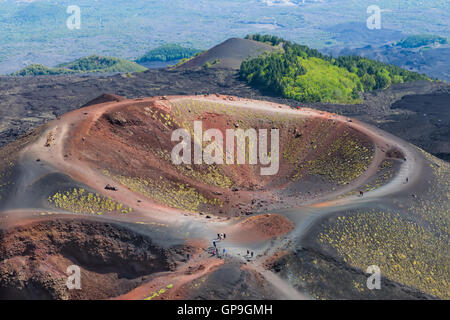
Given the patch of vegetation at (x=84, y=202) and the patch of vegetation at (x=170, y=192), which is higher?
the patch of vegetation at (x=84, y=202)

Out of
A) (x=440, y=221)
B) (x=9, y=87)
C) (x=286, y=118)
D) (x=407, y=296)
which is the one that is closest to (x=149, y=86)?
(x=9, y=87)

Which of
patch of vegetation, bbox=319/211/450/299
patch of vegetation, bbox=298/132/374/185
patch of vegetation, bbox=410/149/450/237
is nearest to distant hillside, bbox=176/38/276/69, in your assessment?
patch of vegetation, bbox=298/132/374/185

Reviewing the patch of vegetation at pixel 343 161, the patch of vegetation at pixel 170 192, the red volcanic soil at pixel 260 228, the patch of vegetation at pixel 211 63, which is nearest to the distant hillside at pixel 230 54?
the patch of vegetation at pixel 211 63

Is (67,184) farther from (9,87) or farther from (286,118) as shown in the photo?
(9,87)

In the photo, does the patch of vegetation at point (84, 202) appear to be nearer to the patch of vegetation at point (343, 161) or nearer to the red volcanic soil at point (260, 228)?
the red volcanic soil at point (260, 228)

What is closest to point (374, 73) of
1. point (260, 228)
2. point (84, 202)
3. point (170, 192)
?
point (170, 192)

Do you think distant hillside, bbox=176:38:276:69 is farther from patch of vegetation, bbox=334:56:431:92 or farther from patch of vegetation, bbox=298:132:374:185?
patch of vegetation, bbox=298:132:374:185

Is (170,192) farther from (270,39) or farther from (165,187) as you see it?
(270,39)
